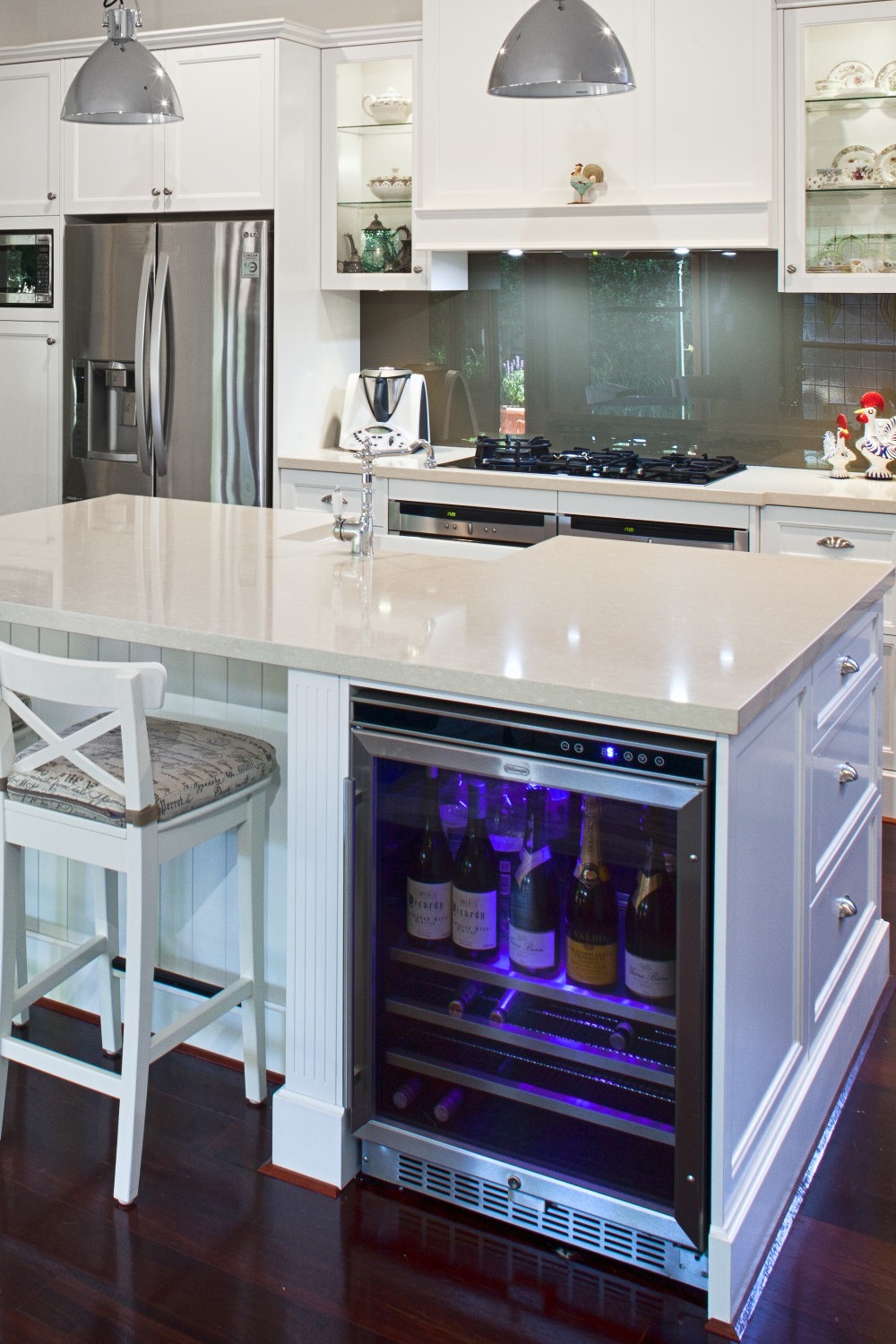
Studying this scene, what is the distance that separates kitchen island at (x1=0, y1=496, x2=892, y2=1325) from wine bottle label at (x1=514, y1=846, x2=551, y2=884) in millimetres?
263

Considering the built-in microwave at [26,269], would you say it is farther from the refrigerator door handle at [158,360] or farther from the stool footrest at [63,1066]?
the stool footrest at [63,1066]

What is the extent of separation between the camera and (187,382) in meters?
4.70

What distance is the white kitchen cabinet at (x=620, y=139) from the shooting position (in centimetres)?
396

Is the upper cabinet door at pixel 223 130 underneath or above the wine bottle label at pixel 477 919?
above

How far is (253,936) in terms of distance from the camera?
241cm

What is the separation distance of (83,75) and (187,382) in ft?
5.31

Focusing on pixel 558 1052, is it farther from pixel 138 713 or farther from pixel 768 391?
pixel 768 391

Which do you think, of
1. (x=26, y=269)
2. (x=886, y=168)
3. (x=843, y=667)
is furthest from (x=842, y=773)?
(x=26, y=269)

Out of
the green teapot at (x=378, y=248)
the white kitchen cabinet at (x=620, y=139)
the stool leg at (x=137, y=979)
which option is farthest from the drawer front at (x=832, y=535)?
the stool leg at (x=137, y=979)

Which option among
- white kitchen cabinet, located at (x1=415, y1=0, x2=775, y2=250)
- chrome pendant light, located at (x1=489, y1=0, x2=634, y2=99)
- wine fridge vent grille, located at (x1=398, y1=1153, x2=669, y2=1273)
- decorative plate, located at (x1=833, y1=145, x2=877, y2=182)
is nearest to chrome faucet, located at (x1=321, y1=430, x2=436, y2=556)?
chrome pendant light, located at (x1=489, y1=0, x2=634, y2=99)

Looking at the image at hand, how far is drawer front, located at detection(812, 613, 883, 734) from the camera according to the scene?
2.30 metres

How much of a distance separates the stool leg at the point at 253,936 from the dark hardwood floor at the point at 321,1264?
4.0 inches

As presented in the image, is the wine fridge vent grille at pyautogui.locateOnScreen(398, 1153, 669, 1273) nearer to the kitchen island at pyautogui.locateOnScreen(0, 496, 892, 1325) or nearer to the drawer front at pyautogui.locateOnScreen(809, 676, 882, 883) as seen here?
the kitchen island at pyautogui.locateOnScreen(0, 496, 892, 1325)

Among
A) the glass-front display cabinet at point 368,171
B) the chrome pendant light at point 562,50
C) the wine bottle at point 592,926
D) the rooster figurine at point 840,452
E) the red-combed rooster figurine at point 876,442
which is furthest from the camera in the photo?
the glass-front display cabinet at point 368,171
